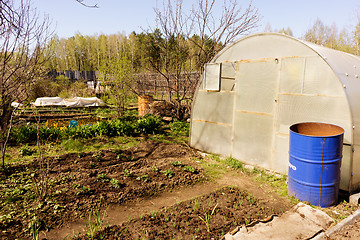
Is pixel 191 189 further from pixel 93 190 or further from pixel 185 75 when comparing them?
pixel 185 75

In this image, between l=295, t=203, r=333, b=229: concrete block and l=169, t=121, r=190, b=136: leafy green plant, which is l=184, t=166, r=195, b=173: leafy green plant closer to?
l=295, t=203, r=333, b=229: concrete block

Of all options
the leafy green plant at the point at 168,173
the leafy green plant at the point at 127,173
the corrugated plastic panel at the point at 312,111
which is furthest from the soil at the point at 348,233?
the leafy green plant at the point at 127,173

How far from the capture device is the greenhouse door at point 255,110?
5.68 metres

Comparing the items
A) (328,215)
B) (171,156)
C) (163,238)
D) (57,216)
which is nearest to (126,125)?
(171,156)

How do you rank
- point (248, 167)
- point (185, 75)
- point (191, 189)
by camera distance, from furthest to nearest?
point (185, 75), point (248, 167), point (191, 189)

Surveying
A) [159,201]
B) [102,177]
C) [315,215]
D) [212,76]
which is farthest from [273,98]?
[102,177]

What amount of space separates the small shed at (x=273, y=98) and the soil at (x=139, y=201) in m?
1.04

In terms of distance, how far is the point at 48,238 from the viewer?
10.7 ft

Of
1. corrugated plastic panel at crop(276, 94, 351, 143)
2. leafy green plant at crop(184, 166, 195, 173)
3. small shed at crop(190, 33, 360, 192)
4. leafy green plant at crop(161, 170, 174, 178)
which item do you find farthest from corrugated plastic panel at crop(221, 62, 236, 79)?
leafy green plant at crop(161, 170, 174, 178)

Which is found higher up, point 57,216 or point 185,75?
point 185,75

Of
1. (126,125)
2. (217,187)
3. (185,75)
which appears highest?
(185,75)

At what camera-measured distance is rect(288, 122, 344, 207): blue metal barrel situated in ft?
13.1

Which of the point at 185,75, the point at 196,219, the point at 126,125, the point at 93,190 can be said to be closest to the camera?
the point at 196,219

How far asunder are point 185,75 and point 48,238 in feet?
33.4
